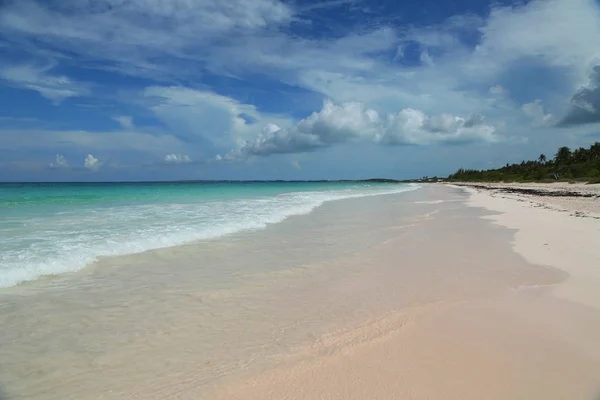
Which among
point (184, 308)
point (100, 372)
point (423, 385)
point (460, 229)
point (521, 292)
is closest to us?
→ point (423, 385)

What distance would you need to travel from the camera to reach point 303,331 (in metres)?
4.76

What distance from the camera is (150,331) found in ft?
15.8

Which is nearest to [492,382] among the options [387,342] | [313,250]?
[387,342]

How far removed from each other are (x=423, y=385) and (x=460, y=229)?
12.0m

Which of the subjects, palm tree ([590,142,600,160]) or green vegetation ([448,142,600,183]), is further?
palm tree ([590,142,600,160])

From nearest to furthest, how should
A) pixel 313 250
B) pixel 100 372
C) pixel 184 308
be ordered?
pixel 100 372, pixel 184 308, pixel 313 250

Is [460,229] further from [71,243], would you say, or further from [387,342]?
[71,243]

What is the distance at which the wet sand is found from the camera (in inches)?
139

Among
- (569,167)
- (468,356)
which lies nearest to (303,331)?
(468,356)

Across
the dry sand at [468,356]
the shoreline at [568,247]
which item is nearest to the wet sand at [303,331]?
the dry sand at [468,356]

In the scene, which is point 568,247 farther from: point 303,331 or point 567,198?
point 567,198

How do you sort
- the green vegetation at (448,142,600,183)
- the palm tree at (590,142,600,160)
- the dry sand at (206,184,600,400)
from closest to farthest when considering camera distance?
the dry sand at (206,184,600,400)
the green vegetation at (448,142,600,183)
the palm tree at (590,142,600,160)

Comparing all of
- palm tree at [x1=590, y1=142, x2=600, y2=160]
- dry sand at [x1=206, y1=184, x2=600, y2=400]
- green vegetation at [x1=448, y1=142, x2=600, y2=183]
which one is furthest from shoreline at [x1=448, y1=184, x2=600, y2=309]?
palm tree at [x1=590, y1=142, x2=600, y2=160]

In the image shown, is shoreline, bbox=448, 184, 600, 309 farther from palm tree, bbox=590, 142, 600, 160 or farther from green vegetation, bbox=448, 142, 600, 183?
palm tree, bbox=590, 142, 600, 160
